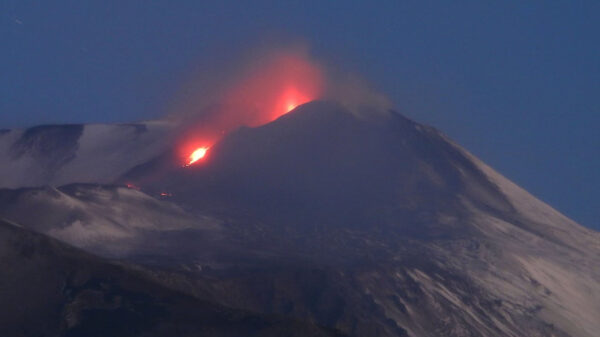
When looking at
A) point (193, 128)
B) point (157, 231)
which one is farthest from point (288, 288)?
point (193, 128)

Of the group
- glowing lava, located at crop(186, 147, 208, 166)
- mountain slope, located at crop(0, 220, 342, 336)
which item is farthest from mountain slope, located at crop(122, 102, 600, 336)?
mountain slope, located at crop(0, 220, 342, 336)

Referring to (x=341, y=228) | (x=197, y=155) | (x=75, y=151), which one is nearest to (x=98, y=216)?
(x=341, y=228)

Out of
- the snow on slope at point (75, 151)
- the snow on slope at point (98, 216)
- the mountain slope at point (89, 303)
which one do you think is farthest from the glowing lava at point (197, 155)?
the mountain slope at point (89, 303)

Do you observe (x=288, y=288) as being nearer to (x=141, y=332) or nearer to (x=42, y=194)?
(x=42, y=194)

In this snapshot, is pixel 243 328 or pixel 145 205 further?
pixel 145 205

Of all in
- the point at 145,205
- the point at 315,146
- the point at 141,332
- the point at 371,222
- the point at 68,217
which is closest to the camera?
the point at 141,332

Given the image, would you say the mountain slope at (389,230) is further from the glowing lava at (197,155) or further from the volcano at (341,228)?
the glowing lava at (197,155)
